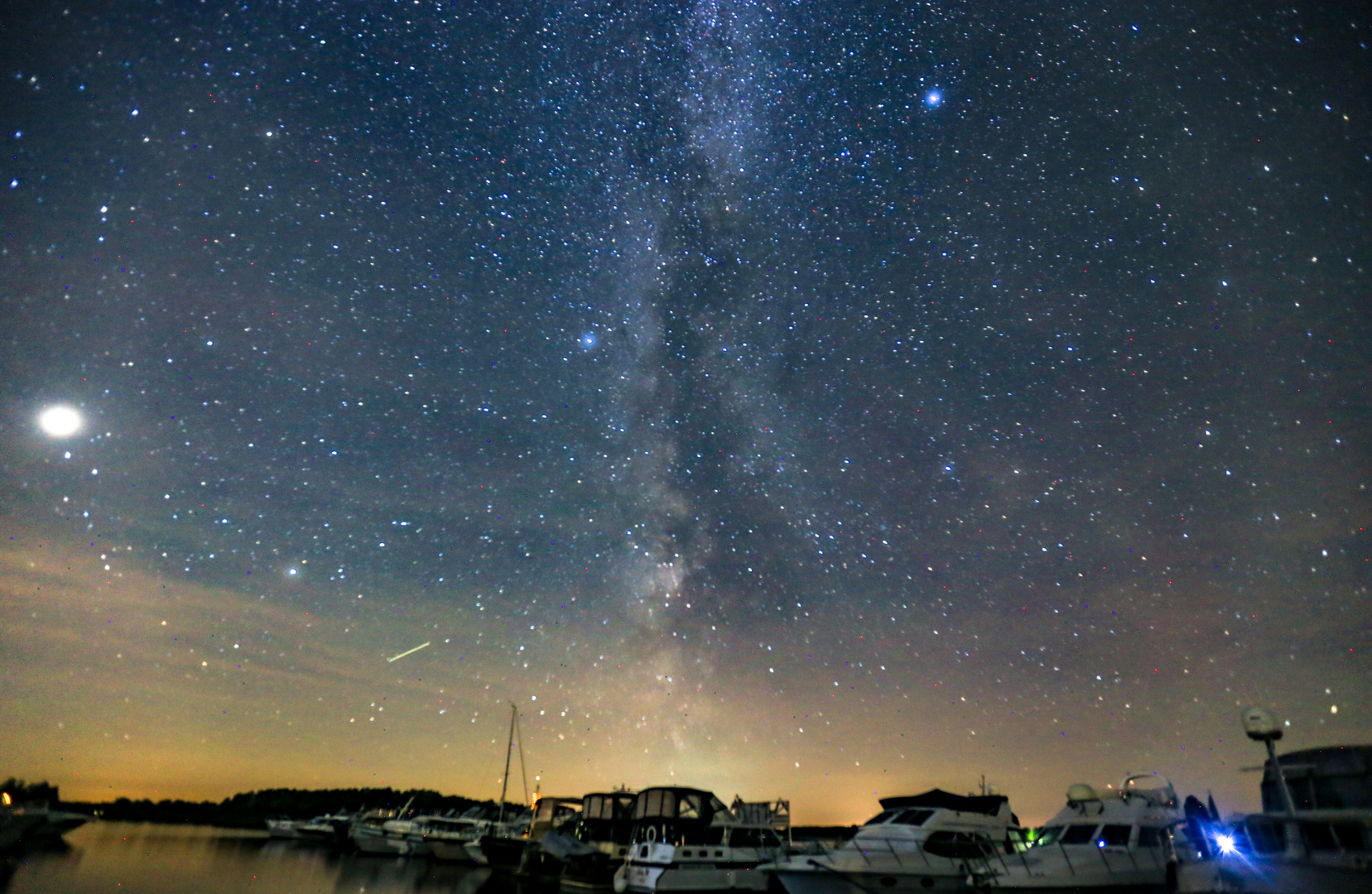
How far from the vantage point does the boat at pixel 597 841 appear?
3466 centimetres

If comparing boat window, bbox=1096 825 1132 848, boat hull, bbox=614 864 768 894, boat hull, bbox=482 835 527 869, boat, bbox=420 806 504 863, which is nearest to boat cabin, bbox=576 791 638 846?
boat hull, bbox=482 835 527 869

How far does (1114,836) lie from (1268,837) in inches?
136

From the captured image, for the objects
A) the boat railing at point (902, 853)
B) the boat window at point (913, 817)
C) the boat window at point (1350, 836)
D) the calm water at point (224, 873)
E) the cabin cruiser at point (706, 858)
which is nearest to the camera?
the boat window at point (1350, 836)

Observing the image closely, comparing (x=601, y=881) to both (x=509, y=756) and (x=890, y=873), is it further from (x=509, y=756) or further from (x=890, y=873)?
(x=509, y=756)

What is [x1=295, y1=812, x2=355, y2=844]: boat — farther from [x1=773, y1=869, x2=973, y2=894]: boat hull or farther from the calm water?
[x1=773, y1=869, x2=973, y2=894]: boat hull

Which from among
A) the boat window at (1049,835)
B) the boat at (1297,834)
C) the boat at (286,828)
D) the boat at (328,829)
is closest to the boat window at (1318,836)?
the boat at (1297,834)

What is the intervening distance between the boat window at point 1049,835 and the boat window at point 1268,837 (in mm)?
4458

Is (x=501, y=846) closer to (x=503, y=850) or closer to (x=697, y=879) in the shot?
(x=503, y=850)

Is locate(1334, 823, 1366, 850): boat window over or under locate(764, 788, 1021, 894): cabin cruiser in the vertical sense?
over

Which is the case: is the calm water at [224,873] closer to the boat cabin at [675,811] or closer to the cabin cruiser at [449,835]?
the cabin cruiser at [449,835]

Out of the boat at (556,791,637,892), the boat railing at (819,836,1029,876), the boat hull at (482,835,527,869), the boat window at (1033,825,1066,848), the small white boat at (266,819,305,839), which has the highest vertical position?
the boat window at (1033,825,1066,848)

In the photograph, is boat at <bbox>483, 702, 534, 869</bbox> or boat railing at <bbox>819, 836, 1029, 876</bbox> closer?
boat railing at <bbox>819, 836, 1029, 876</bbox>

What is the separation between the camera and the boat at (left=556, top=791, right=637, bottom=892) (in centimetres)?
3466

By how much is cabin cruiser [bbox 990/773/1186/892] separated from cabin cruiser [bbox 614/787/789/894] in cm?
922
